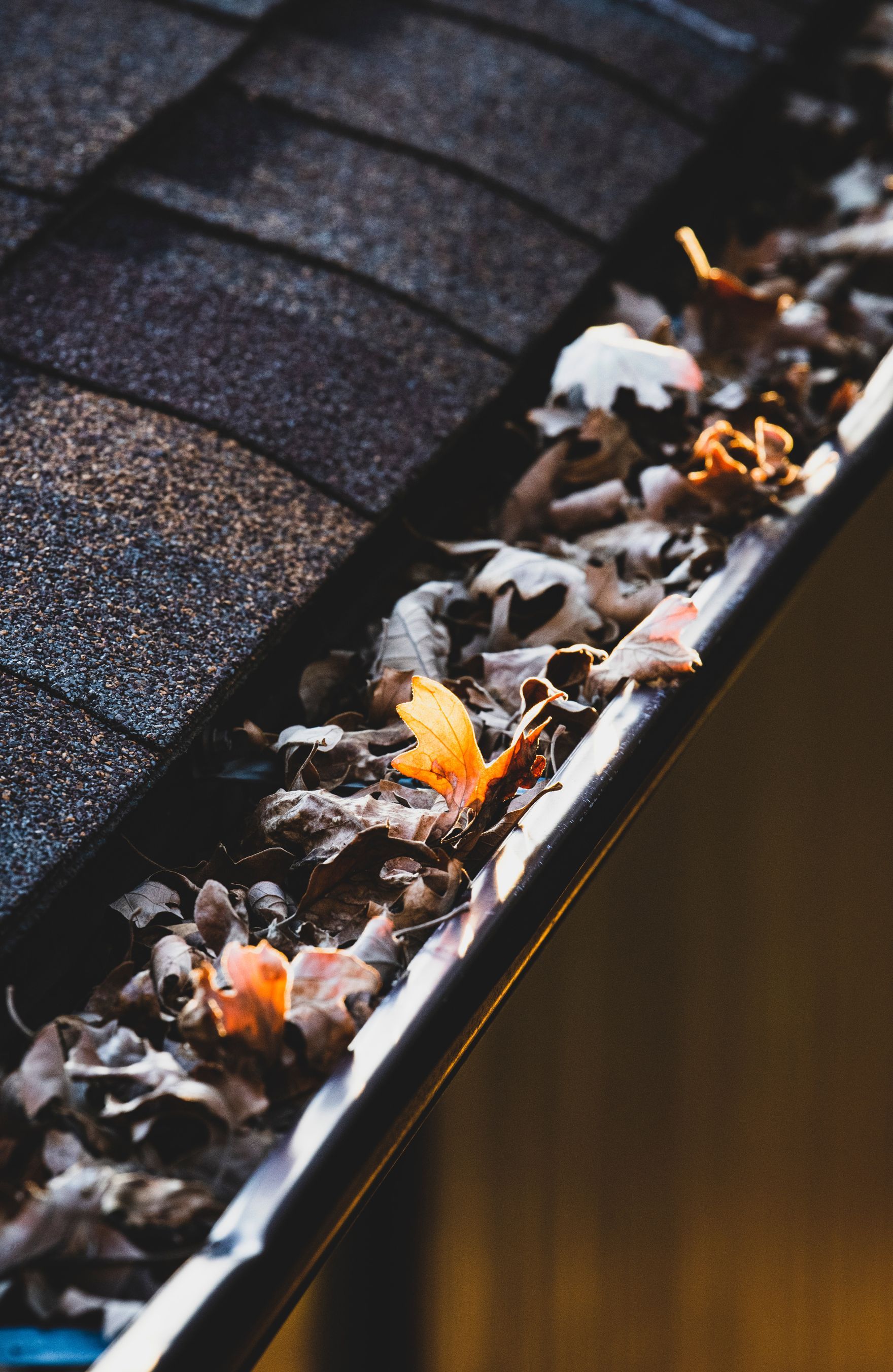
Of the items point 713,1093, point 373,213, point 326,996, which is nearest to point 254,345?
point 373,213

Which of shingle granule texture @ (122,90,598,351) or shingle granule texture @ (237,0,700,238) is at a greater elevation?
shingle granule texture @ (237,0,700,238)

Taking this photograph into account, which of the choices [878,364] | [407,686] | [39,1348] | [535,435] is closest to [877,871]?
[878,364]

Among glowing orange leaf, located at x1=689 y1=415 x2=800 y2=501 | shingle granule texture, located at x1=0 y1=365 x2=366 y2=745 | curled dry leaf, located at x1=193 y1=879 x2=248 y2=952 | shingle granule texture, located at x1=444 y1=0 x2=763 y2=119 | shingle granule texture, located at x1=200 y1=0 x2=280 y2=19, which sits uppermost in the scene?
shingle granule texture, located at x1=444 y1=0 x2=763 y2=119

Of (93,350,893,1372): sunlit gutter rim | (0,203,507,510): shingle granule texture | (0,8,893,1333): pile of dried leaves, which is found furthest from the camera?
(0,203,507,510): shingle granule texture

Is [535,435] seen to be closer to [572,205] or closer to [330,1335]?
[572,205]

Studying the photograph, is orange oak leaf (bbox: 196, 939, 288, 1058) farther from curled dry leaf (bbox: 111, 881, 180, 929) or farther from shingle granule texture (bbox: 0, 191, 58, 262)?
shingle granule texture (bbox: 0, 191, 58, 262)

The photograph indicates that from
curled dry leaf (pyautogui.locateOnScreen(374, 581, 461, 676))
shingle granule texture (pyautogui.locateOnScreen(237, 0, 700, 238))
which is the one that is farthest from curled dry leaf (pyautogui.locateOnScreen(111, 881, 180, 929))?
shingle granule texture (pyautogui.locateOnScreen(237, 0, 700, 238))
